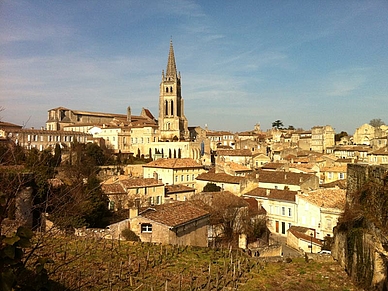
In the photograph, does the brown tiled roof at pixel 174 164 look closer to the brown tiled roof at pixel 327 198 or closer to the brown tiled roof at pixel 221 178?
the brown tiled roof at pixel 221 178

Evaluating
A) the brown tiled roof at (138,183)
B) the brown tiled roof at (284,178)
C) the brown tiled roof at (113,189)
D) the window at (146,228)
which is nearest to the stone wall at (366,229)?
the window at (146,228)

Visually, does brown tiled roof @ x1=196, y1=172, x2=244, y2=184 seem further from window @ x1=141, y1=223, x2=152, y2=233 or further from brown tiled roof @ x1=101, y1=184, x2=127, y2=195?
window @ x1=141, y1=223, x2=152, y2=233

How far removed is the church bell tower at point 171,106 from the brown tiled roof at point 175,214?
61836mm

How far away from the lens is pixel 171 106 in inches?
3383

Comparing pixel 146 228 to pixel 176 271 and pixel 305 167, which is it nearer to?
pixel 176 271

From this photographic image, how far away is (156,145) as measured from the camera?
243ft

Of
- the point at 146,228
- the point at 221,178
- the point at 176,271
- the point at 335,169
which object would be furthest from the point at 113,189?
→ the point at 335,169

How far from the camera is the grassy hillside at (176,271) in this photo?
963cm

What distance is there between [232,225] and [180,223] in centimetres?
1064

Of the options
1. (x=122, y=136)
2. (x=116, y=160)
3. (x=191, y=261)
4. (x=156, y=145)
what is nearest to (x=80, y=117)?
(x=122, y=136)

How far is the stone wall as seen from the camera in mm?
8336

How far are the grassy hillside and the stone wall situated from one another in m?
0.64

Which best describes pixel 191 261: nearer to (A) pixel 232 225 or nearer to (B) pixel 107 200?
(A) pixel 232 225

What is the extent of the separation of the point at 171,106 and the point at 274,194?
56.5 metres
